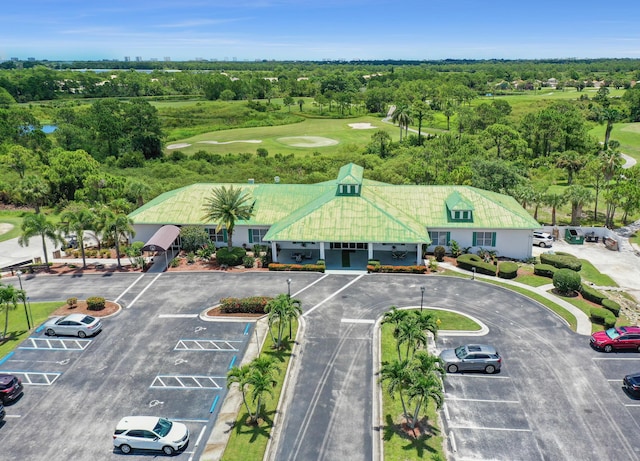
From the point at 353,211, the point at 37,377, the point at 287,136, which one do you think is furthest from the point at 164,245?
the point at 287,136

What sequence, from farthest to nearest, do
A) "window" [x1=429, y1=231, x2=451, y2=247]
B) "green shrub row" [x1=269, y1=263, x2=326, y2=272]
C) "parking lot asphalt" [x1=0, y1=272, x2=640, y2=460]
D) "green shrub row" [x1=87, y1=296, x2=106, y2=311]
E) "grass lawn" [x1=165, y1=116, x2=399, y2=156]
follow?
"grass lawn" [x1=165, y1=116, x2=399, y2=156], "window" [x1=429, y1=231, x2=451, y2=247], "green shrub row" [x1=269, y1=263, x2=326, y2=272], "green shrub row" [x1=87, y1=296, x2=106, y2=311], "parking lot asphalt" [x1=0, y1=272, x2=640, y2=460]

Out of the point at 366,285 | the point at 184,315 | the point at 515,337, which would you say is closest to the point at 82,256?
the point at 184,315

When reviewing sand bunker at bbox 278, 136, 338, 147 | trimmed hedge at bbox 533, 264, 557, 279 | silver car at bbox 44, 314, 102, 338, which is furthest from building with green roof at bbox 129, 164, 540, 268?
sand bunker at bbox 278, 136, 338, 147

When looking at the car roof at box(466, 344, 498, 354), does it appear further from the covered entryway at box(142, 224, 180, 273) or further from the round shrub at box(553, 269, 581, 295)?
the covered entryway at box(142, 224, 180, 273)

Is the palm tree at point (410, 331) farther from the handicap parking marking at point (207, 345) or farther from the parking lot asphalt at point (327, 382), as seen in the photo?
the handicap parking marking at point (207, 345)

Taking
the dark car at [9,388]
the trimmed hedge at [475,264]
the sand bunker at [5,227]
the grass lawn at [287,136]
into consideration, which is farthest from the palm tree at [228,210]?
the grass lawn at [287,136]
